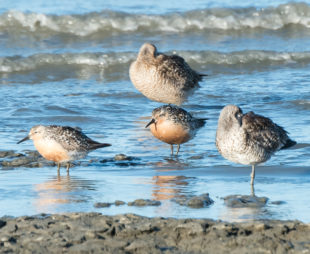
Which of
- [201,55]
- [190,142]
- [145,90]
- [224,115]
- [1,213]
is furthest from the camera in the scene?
[201,55]

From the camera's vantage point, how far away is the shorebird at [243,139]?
7910 millimetres

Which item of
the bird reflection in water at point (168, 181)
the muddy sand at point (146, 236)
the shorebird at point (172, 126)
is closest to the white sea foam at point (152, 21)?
the shorebird at point (172, 126)

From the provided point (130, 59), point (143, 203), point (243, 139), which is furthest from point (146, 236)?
point (130, 59)

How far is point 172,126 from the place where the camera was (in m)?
10.1

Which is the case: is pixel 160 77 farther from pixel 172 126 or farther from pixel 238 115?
pixel 238 115

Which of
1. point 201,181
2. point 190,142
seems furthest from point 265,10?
point 201,181

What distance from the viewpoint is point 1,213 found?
6918mm

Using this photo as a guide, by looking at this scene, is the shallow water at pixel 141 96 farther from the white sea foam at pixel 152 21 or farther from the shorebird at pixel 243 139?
the shorebird at pixel 243 139

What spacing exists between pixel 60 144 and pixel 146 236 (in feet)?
10.1

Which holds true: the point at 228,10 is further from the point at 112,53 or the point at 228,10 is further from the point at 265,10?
the point at 112,53

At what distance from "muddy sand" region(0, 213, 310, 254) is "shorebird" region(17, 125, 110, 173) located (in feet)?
7.77

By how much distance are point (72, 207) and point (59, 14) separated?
1348cm

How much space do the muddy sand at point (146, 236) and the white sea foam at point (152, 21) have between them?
1361 cm

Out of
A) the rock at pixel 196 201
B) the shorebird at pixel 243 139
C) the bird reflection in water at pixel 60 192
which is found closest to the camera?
the rock at pixel 196 201
